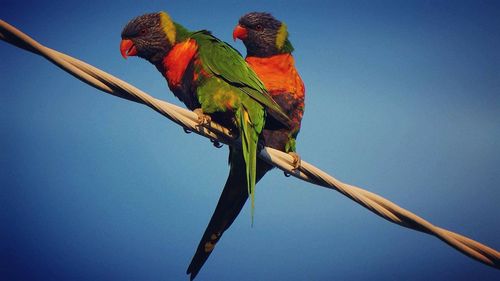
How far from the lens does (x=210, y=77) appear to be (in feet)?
7.36

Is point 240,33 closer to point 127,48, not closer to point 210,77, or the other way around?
point 127,48

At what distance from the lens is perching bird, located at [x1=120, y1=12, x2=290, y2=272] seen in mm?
2146

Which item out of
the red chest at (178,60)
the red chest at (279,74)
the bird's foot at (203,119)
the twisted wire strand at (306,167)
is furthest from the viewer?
the red chest at (279,74)

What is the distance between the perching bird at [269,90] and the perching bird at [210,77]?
8 cm

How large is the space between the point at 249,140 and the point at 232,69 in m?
0.43

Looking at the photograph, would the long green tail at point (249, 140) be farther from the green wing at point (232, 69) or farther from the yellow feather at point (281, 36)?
the yellow feather at point (281, 36)

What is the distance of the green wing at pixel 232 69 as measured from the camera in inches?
85.8

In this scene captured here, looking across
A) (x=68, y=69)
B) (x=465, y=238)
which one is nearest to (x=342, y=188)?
(x=465, y=238)

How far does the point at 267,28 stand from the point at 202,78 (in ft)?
4.17

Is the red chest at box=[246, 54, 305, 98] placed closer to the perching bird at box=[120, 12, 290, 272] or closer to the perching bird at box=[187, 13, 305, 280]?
the perching bird at box=[187, 13, 305, 280]

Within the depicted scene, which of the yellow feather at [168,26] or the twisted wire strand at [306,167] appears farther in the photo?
the yellow feather at [168,26]

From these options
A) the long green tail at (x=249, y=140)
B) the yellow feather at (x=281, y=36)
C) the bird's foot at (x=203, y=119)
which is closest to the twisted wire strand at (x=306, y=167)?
the bird's foot at (x=203, y=119)

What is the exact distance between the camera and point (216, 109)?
7.09 feet

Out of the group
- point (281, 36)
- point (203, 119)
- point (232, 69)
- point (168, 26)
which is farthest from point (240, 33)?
point (203, 119)
